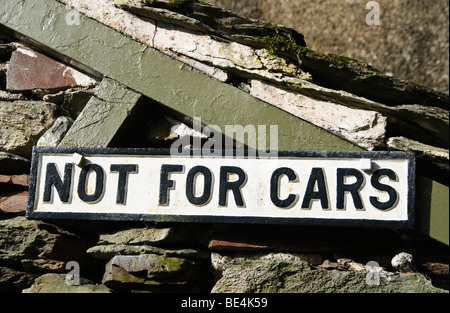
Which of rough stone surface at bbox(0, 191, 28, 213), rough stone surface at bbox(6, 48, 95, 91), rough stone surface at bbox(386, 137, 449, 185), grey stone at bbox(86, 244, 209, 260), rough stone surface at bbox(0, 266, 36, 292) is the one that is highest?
rough stone surface at bbox(6, 48, 95, 91)

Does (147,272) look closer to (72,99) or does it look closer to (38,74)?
(72,99)

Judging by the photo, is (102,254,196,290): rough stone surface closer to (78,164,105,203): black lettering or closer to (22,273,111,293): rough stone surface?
(22,273,111,293): rough stone surface

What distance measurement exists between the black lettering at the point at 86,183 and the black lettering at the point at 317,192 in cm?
122

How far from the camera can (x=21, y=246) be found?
3.54 m

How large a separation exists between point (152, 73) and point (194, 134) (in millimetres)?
473

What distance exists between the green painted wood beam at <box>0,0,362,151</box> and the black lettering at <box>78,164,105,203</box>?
1.88ft

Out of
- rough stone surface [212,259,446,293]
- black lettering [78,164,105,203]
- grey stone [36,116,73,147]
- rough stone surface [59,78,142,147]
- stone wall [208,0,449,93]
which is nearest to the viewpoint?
rough stone surface [212,259,446,293]

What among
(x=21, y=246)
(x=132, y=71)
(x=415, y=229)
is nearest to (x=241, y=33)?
(x=132, y=71)

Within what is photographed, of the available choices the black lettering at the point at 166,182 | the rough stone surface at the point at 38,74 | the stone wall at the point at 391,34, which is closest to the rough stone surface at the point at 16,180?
the rough stone surface at the point at 38,74

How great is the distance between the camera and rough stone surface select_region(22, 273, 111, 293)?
339cm

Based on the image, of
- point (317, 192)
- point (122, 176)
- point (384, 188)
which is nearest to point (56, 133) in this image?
point (122, 176)

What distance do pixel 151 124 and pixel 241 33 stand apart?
83 centimetres

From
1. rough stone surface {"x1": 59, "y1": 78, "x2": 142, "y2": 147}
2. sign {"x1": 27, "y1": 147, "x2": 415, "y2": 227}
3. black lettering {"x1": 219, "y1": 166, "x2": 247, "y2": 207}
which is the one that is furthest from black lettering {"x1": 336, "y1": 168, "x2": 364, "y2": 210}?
rough stone surface {"x1": 59, "y1": 78, "x2": 142, "y2": 147}

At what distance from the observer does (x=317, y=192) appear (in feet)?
10.9
